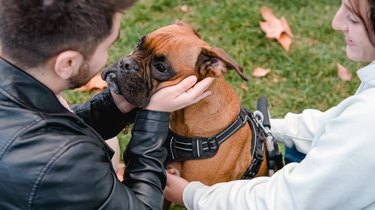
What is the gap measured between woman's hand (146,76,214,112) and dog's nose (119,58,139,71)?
149mm

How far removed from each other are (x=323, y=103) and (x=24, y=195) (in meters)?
2.73

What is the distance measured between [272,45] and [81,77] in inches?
105

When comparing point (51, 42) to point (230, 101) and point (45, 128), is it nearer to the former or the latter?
point (45, 128)

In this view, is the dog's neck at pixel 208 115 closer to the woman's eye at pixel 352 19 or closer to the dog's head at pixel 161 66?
the dog's head at pixel 161 66

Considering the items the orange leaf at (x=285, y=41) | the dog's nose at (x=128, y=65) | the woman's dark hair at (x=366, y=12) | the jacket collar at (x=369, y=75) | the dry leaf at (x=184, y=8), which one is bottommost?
the orange leaf at (x=285, y=41)

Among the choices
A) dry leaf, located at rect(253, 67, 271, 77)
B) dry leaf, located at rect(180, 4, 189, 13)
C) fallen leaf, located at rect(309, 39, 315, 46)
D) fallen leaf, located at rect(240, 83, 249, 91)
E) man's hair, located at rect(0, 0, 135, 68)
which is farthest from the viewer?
dry leaf, located at rect(180, 4, 189, 13)

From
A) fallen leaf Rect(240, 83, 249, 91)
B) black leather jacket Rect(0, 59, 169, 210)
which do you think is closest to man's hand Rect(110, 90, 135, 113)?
black leather jacket Rect(0, 59, 169, 210)

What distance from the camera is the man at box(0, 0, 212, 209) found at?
73.4 inches

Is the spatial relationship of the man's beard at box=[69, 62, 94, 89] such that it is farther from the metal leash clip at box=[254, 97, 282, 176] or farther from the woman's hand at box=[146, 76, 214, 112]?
the metal leash clip at box=[254, 97, 282, 176]

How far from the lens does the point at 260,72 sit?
168 inches

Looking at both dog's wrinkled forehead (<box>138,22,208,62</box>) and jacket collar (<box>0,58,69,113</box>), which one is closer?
jacket collar (<box>0,58,69,113</box>)

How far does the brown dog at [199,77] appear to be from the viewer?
8.20 ft

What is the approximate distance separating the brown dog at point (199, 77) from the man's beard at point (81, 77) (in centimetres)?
37

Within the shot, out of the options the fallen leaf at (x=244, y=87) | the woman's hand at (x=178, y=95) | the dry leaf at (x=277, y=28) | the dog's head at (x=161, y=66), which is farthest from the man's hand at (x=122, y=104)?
the dry leaf at (x=277, y=28)
